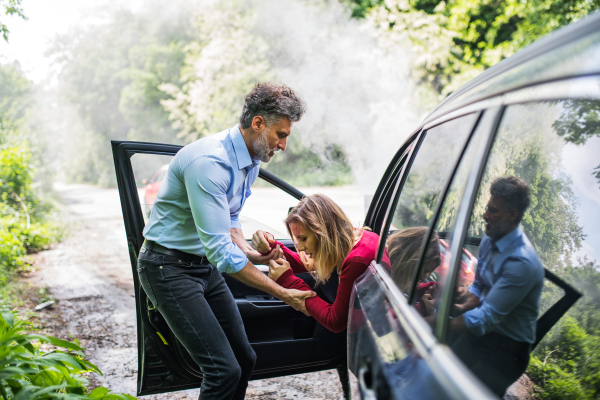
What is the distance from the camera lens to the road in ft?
9.98

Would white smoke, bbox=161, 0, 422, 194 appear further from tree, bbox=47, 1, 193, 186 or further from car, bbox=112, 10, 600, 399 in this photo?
car, bbox=112, 10, 600, 399

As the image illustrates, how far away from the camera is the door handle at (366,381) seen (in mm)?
1177

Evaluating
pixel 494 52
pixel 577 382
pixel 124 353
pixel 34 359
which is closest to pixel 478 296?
pixel 577 382

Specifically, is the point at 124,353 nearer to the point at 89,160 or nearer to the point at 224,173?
the point at 224,173

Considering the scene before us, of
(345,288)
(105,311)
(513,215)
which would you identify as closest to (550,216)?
(513,215)

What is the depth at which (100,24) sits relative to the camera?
28.2m

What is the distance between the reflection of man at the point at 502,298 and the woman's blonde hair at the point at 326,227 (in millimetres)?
1007

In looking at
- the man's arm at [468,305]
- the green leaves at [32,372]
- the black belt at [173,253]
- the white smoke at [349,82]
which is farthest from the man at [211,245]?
the white smoke at [349,82]

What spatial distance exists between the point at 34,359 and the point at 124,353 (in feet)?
7.73

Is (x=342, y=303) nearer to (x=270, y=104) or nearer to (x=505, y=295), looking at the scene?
(x=270, y=104)

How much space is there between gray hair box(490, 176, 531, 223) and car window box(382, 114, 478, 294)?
0.60ft

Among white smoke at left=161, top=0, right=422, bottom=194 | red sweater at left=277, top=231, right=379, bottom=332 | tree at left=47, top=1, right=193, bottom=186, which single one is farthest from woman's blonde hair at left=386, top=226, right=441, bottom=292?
tree at left=47, top=1, right=193, bottom=186

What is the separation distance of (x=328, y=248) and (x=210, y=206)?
1.83 feet

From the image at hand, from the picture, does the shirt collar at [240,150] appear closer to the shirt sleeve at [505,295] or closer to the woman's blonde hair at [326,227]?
the woman's blonde hair at [326,227]
